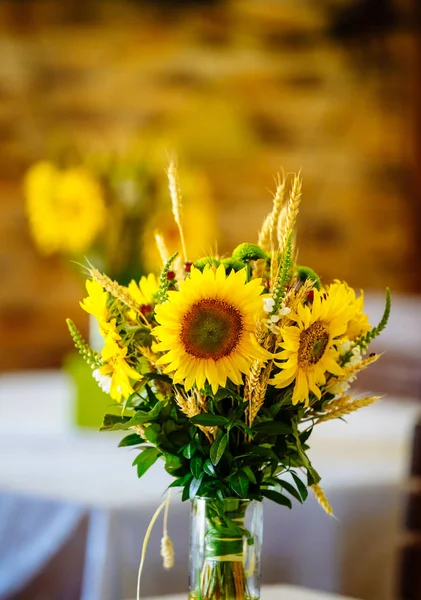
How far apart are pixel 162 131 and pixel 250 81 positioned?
1.45ft

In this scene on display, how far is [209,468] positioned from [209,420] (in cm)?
5

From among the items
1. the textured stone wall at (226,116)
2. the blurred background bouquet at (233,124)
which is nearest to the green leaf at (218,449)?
the blurred background bouquet at (233,124)

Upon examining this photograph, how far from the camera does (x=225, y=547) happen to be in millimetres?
814

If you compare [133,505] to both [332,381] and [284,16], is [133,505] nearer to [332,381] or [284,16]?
[332,381]

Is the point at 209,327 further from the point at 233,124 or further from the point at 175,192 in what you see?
the point at 233,124

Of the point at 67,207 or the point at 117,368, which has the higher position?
the point at 67,207

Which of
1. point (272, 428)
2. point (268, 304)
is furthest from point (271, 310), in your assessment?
point (272, 428)

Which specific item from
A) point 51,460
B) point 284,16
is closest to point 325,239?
point 284,16

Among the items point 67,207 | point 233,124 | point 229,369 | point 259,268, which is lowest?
point 229,369

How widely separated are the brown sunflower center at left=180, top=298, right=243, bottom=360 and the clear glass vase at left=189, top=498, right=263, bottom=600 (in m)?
0.16

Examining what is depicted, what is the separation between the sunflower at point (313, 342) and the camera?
740 millimetres

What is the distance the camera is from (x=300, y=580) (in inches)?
56.4

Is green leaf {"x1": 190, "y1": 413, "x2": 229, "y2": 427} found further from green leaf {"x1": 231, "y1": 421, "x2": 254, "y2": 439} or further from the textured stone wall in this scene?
the textured stone wall

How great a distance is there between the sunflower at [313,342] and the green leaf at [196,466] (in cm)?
11
